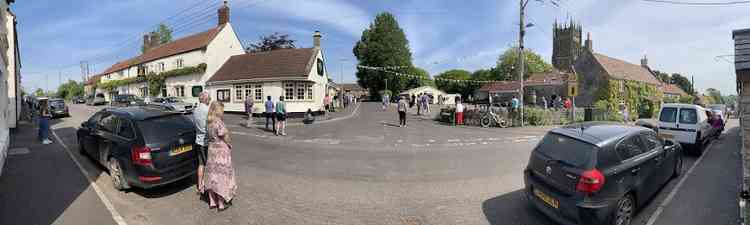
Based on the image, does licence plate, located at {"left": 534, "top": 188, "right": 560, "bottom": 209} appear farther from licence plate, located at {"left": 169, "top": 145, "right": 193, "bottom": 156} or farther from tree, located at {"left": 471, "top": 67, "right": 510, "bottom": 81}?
tree, located at {"left": 471, "top": 67, "right": 510, "bottom": 81}

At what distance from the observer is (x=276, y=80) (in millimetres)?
21469

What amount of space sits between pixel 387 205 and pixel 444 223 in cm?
99

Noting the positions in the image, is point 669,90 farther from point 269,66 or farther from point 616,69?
point 269,66

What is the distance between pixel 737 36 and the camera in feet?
17.3

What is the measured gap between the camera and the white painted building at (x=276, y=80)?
70.6ft

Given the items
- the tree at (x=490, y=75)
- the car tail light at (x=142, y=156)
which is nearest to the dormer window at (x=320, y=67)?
the car tail light at (x=142, y=156)

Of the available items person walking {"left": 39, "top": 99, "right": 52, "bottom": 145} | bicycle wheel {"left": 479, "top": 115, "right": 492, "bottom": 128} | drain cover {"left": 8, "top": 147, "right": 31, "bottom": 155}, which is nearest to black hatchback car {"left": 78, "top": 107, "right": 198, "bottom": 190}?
drain cover {"left": 8, "top": 147, "right": 31, "bottom": 155}

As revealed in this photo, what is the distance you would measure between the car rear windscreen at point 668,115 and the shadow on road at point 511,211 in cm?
792

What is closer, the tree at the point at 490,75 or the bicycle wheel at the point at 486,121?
the bicycle wheel at the point at 486,121

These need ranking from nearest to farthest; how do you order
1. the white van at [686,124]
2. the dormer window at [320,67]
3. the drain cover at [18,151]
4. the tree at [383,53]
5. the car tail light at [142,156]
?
the car tail light at [142,156] → the drain cover at [18,151] → the white van at [686,124] → the dormer window at [320,67] → the tree at [383,53]

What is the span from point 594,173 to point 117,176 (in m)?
7.48

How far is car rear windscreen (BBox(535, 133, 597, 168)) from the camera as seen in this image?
3900mm

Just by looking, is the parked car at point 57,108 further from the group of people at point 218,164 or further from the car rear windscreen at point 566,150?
the car rear windscreen at point 566,150

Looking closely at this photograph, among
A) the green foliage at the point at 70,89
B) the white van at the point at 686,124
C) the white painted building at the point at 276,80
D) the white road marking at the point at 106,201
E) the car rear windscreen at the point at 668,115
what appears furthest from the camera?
the green foliage at the point at 70,89
